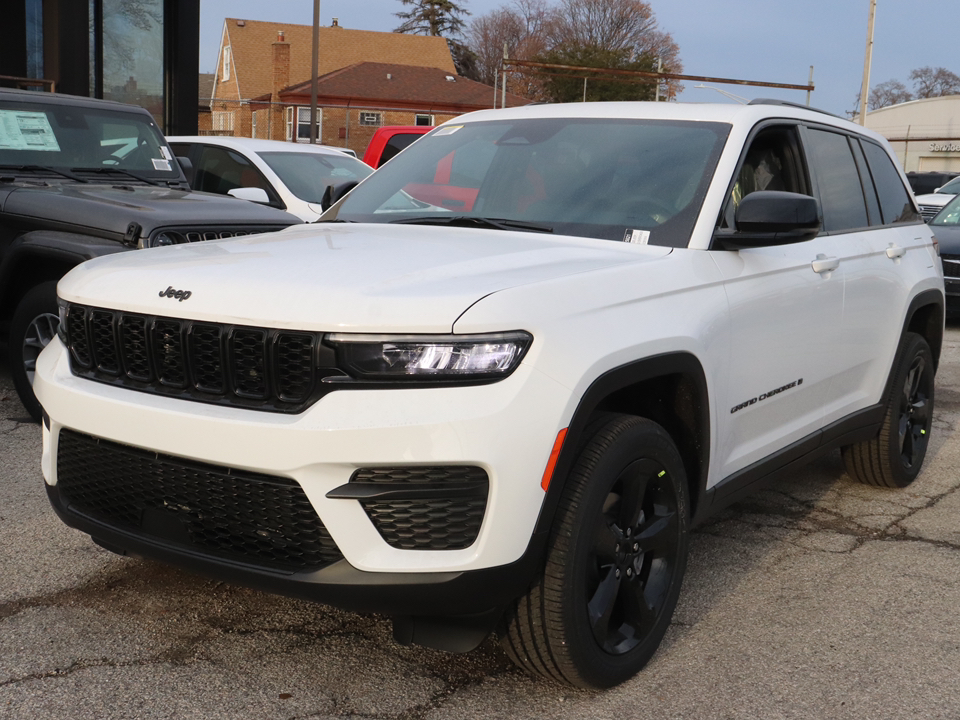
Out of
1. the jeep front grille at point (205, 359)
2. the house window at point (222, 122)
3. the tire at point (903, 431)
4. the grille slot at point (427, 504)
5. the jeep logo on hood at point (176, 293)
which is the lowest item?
the tire at point (903, 431)

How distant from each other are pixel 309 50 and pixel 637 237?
59163 millimetres

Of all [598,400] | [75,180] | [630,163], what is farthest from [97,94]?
[598,400]

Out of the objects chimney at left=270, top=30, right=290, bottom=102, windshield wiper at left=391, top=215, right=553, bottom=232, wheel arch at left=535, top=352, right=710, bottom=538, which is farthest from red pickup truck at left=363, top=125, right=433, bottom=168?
chimney at left=270, top=30, right=290, bottom=102

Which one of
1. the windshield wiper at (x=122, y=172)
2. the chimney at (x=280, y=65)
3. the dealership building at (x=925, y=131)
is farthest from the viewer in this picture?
the dealership building at (x=925, y=131)

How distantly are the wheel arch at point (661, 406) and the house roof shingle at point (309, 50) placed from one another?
56440mm

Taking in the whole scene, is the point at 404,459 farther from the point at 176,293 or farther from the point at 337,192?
the point at 337,192

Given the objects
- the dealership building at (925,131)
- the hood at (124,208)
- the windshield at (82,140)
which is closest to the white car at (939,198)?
the windshield at (82,140)

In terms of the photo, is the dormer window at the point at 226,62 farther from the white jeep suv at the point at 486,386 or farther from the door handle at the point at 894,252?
the white jeep suv at the point at 486,386

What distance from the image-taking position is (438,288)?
2.84 m

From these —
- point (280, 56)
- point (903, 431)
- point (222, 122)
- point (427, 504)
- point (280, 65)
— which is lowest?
point (903, 431)

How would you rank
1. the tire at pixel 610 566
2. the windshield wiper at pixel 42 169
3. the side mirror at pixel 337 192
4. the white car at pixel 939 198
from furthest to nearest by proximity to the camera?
the white car at pixel 939 198 → the windshield wiper at pixel 42 169 → the side mirror at pixel 337 192 → the tire at pixel 610 566

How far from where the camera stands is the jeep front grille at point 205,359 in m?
2.78

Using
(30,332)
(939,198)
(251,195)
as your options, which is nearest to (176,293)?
(30,332)

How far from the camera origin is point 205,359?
2924mm
